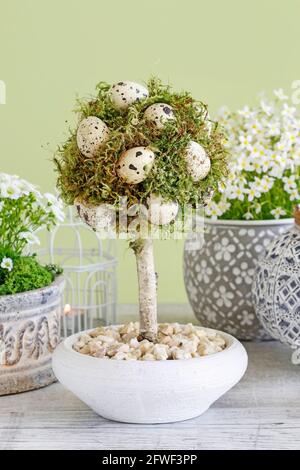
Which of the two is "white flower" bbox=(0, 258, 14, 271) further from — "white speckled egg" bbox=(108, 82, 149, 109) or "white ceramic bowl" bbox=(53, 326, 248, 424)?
"white speckled egg" bbox=(108, 82, 149, 109)

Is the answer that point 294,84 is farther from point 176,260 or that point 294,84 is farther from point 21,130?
point 21,130

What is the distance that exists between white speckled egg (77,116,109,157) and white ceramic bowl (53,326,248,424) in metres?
0.27

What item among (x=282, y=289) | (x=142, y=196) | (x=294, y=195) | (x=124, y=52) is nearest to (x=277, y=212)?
(x=294, y=195)

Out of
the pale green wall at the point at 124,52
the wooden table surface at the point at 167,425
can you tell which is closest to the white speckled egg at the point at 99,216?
the wooden table surface at the point at 167,425

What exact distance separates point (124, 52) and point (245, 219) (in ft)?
2.43

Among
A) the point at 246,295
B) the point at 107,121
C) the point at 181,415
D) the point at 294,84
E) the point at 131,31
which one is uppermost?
the point at 131,31

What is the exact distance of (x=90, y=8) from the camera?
198cm

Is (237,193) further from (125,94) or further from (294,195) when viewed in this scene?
(125,94)

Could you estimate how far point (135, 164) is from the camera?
993 mm

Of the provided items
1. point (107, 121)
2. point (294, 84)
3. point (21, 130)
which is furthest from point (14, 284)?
point (294, 84)

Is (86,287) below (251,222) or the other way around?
below

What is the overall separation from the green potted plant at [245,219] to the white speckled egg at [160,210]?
357 mm

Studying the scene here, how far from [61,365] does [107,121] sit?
32 cm

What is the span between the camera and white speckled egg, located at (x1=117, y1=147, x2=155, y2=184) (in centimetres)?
99
